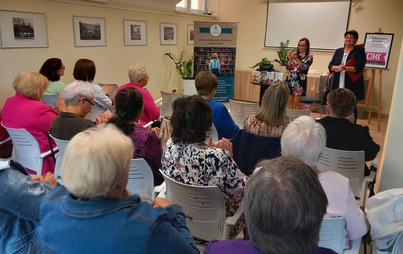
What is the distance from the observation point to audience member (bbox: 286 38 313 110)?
5.24 meters

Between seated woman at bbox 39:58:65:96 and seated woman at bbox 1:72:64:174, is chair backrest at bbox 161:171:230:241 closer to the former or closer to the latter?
seated woman at bbox 1:72:64:174


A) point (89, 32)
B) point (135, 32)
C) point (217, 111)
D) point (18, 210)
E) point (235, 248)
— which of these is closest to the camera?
point (235, 248)

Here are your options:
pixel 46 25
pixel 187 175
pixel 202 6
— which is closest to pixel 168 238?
pixel 187 175

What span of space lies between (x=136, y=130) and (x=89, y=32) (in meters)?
3.78

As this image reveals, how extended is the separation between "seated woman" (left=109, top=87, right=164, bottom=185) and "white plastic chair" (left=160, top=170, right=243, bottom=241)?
40 centimetres

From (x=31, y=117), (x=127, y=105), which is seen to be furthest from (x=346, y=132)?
(x=31, y=117)

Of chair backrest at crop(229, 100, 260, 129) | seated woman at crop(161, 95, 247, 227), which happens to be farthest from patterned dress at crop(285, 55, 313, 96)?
seated woman at crop(161, 95, 247, 227)

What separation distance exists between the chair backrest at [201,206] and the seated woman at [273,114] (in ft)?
3.10

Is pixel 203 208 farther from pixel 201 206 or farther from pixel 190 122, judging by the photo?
pixel 190 122

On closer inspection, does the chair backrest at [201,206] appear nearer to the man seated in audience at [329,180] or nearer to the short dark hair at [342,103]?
the man seated in audience at [329,180]

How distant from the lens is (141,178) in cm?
219

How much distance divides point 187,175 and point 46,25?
→ 394 cm

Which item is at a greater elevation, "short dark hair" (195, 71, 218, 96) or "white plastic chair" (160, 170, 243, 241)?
"short dark hair" (195, 71, 218, 96)

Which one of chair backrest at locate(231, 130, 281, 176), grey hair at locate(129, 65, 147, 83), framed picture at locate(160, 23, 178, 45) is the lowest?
chair backrest at locate(231, 130, 281, 176)
